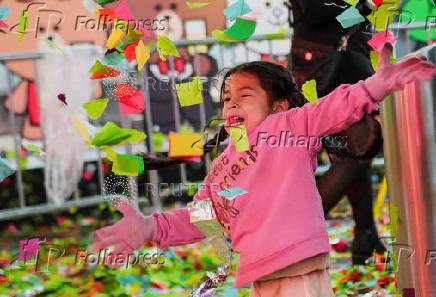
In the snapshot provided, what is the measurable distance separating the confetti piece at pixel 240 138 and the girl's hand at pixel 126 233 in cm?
31

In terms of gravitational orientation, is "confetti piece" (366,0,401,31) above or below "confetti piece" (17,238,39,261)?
above

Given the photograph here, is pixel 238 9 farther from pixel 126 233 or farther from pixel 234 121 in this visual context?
pixel 126 233

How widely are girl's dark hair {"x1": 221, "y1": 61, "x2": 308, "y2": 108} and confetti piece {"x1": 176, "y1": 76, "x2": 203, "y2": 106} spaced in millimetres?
96

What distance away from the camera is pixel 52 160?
186 inches

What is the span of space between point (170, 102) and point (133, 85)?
2.40 m

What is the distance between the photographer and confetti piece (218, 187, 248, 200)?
167 centimetres

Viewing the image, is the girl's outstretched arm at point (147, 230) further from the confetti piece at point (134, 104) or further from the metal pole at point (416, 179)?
the metal pole at point (416, 179)

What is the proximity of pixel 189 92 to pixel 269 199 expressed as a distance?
35 centimetres

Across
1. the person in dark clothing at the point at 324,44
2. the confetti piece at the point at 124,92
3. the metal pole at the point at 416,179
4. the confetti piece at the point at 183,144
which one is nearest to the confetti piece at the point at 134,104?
the confetti piece at the point at 124,92

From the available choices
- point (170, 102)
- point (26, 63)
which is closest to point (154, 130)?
point (170, 102)

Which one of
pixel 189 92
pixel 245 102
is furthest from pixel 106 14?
pixel 245 102

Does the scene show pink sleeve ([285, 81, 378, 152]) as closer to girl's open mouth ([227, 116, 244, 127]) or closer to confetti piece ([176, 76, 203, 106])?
girl's open mouth ([227, 116, 244, 127])

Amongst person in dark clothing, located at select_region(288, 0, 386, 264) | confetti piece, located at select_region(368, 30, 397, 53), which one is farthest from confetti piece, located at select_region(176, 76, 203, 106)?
person in dark clothing, located at select_region(288, 0, 386, 264)

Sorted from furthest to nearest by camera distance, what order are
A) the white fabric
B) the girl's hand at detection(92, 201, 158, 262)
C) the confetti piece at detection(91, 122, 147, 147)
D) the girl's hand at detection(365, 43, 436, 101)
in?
the white fabric, the confetti piece at detection(91, 122, 147, 147), the girl's hand at detection(92, 201, 158, 262), the girl's hand at detection(365, 43, 436, 101)
